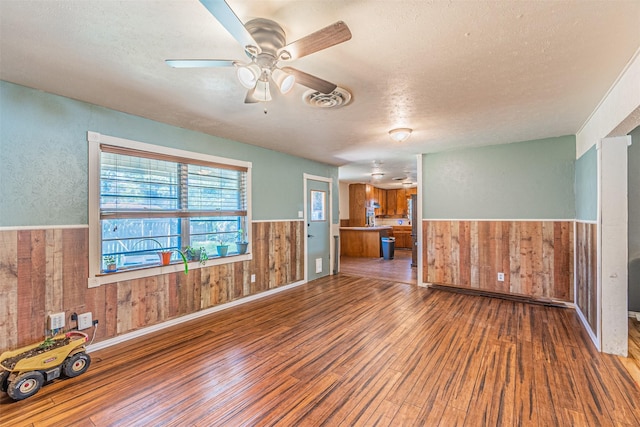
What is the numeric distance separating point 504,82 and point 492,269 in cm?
302

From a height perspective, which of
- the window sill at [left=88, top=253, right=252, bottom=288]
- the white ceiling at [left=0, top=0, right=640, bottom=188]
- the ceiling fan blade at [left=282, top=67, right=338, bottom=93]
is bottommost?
the window sill at [left=88, top=253, right=252, bottom=288]

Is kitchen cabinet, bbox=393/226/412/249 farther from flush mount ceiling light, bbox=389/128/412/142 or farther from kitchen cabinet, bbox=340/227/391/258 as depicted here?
flush mount ceiling light, bbox=389/128/412/142

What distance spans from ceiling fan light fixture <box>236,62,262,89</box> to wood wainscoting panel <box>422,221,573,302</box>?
399cm

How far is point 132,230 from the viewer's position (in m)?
2.98

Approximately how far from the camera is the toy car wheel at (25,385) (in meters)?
1.91

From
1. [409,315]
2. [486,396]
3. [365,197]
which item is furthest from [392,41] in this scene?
[365,197]

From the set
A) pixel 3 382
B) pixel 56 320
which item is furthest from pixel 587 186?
pixel 3 382

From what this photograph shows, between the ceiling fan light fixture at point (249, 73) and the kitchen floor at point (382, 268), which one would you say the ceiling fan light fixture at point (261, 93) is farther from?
the kitchen floor at point (382, 268)

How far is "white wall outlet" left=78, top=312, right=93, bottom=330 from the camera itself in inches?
100

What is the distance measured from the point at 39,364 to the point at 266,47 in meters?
2.71

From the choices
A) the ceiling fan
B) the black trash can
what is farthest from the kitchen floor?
the ceiling fan

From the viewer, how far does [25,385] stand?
196 centimetres

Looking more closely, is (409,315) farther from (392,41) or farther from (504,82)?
(392,41)

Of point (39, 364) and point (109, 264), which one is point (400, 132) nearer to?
point (109, 264)
